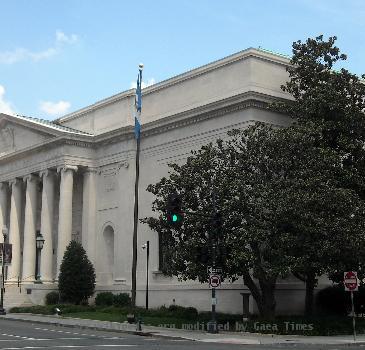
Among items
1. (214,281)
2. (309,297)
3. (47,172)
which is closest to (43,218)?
(47,172)

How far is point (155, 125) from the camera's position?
48.2m

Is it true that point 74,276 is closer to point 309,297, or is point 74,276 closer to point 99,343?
point 309,297

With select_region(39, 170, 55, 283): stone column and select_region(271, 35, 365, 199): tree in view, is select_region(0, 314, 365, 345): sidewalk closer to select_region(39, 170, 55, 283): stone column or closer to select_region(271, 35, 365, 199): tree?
select_region(271, 35, 365, 199): tree

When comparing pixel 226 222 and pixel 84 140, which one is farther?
pixel 84 140

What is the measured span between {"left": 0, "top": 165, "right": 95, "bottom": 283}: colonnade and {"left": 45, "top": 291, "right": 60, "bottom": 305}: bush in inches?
81.2

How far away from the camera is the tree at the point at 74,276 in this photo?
4781 cm

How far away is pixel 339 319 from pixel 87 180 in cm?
2613

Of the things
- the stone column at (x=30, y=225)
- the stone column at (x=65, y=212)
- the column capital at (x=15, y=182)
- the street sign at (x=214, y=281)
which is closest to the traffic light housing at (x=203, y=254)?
the street sign at (x=214, y=281)

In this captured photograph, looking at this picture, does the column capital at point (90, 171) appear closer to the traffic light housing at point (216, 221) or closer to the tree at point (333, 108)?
the tree at point (333, 108)

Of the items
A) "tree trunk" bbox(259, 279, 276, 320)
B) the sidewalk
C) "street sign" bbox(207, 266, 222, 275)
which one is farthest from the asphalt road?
"tree trunk" bbox(259, 279, 276, 320)

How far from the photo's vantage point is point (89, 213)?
2108 inches

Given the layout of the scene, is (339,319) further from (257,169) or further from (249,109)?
(249,109)

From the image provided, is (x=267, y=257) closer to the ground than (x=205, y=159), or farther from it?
closer to the ground

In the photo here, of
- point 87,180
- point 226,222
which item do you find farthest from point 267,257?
point 87,180
